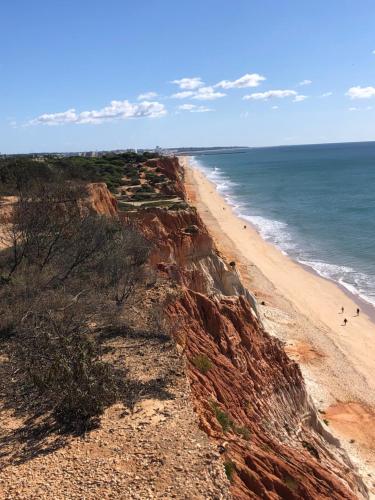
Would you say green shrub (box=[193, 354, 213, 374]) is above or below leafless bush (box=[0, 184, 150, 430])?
below

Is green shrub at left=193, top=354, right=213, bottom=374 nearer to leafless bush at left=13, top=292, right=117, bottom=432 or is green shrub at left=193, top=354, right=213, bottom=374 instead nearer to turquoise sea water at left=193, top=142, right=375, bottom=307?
leafless bush at left=13, top=292, right=117, bottom=432

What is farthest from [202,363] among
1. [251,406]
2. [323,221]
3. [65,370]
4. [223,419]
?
[323,221]

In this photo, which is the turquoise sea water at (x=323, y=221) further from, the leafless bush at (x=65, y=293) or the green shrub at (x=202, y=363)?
the green shrub at (x=202, y=363)

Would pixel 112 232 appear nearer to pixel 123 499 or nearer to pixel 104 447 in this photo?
pixel 104 447

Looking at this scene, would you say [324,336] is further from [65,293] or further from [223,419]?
[223,419]

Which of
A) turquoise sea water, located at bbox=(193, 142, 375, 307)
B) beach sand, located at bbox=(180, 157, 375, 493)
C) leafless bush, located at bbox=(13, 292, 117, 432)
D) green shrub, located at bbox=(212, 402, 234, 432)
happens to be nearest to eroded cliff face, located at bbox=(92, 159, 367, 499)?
green shrub, located at bbox=(212, 402, 234, 432)

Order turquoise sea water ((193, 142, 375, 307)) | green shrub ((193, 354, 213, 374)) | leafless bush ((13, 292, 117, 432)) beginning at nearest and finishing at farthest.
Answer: leafless bush ((13, 292, 117, 432)) < green shrub ((193, 354, 213, 374)) < turquoise sea water ((193, 142, 375, 307))
